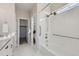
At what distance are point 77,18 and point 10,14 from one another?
3983 millimetres

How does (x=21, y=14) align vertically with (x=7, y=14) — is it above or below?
above

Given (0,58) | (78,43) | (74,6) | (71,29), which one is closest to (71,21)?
(71,29)

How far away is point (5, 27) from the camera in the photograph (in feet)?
15.5

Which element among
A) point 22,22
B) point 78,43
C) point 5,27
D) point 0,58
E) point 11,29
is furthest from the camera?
point 22,22

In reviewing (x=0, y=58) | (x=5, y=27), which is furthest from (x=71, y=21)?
(x=5, y=27)

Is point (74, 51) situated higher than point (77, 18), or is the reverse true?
point (77, 18)

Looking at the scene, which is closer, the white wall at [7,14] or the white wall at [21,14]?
the white wall at [7,14]

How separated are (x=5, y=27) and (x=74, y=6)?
148 inches

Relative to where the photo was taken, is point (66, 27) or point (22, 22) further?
point (22, 22)

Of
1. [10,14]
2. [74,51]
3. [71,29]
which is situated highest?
[10,14]

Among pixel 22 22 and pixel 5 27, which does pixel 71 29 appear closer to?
pixel 5 27

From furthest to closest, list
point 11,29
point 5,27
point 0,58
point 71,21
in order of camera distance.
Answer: point 11,29 < point 5,27 < point 71,21 < point 0,58

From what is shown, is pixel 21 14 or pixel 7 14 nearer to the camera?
pixel 7 14

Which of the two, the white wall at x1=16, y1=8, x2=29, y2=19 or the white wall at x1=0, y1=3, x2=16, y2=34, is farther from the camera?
the white wall at x1=16, y1=8, x2=29, y2=19
